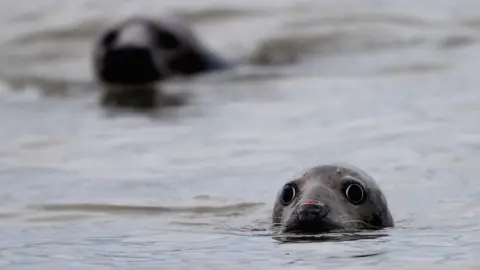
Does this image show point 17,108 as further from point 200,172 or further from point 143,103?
point 200,172

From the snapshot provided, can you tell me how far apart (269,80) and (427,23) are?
11.1 feet

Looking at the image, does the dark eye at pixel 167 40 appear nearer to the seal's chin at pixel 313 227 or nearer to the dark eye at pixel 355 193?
the dark eye at pixel 355 193

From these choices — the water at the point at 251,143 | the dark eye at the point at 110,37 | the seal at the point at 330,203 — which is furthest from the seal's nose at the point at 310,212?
the dark eye at the point at 110,37

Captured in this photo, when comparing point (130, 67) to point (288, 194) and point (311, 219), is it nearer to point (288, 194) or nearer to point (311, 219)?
point (288, 194)

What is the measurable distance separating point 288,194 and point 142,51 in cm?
639

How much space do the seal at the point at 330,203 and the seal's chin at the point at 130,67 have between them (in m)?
6.22

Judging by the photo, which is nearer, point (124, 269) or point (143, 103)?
point (124, 269)

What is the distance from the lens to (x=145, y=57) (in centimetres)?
1350

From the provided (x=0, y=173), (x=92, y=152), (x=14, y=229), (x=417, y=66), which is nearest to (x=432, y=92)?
(x=417, y=66)

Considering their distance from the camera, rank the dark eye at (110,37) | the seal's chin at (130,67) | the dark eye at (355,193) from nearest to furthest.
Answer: the dark eye at (355,193)
the seal's chin at (130,67)
the dark eye at (110,37)

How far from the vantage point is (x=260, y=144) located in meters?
10.1

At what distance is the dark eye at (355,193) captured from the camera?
7125mm

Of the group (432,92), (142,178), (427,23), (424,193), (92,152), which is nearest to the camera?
(424,193)

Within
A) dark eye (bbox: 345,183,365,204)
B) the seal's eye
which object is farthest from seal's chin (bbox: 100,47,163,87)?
dark eye (bbox: 345,183,365,204)
